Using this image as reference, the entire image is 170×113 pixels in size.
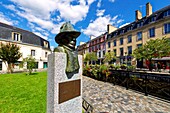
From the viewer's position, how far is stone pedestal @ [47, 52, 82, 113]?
2.34 metres

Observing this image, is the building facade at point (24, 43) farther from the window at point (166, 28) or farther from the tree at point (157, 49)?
the window at point (166, 28)

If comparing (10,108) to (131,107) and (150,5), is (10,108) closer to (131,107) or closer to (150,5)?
(131,107)

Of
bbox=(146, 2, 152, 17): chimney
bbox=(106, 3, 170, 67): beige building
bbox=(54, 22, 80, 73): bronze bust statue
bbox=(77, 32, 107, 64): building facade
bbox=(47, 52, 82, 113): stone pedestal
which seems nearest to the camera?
bbox=(47, 52, 82, 113): stone pedestal

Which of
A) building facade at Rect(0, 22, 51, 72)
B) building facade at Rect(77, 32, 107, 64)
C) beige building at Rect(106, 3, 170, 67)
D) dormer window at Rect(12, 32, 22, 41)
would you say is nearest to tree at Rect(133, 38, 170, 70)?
beige building at Rect(106, 3, 170, 67)

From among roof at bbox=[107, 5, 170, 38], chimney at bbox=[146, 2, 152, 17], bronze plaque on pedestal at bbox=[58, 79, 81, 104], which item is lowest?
bronze plaque on pedestal at bbox=[58, 79, 81, 104]

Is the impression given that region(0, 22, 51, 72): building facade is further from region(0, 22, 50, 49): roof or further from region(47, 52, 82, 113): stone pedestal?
region(47, 52, 82, 113): stone pedestal

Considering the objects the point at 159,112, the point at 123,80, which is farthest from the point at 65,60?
the point at 123,80

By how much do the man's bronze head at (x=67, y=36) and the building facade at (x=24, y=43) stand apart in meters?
21.9

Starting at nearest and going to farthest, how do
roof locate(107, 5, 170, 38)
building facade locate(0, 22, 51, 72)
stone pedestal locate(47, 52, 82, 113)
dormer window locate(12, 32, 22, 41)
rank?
stone pedestal locate(47, 52, 82, 113) → roof locate(107, 5, 170, 38) → building facade locate(0, 22, 51, 72) → dormer window locate(12, 32, 22, 41)

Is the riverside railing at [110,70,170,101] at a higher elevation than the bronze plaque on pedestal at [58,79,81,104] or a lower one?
lower

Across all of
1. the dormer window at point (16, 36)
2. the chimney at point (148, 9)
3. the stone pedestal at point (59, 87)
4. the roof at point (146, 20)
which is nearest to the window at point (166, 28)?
the roof at point (146, 20)

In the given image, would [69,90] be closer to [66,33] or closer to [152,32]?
[66,33]

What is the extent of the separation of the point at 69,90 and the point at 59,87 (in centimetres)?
36

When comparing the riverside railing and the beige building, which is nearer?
the riverside railing
